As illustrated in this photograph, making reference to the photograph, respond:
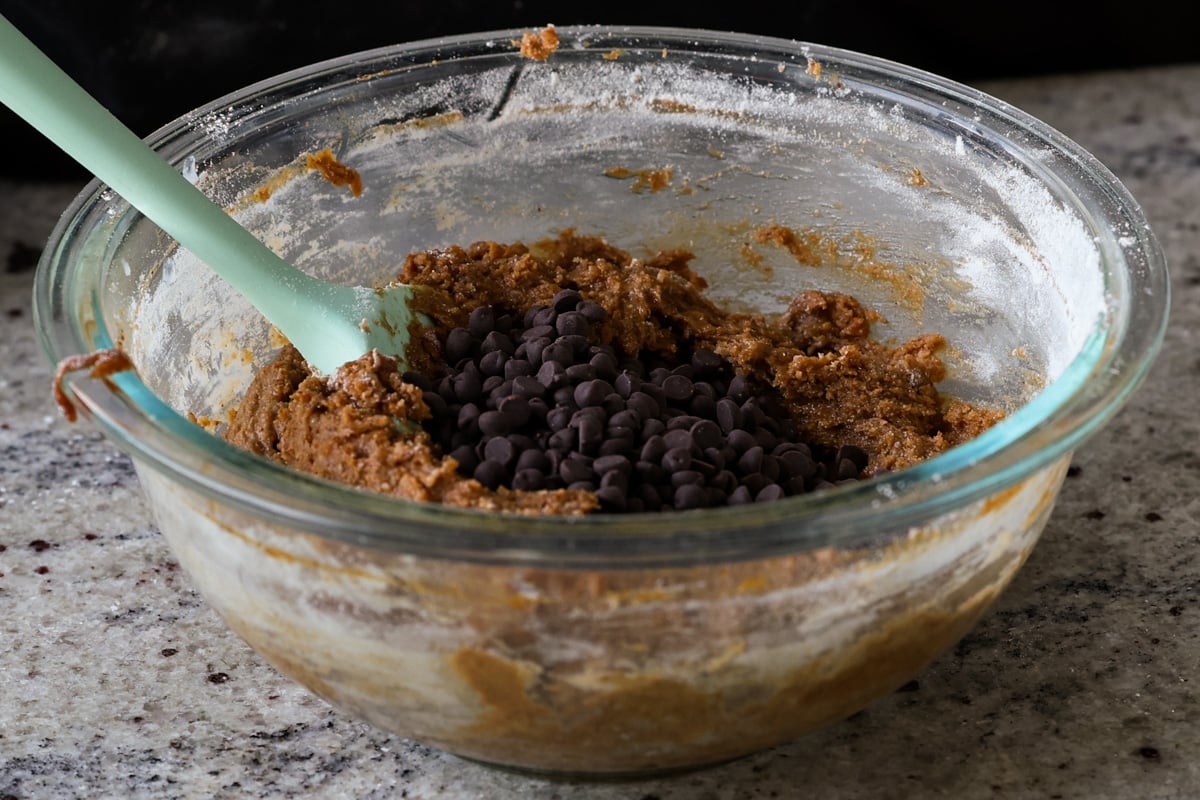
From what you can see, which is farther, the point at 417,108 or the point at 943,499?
the point at 417,108

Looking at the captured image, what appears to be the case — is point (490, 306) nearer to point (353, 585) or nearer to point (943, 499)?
point (353, 585)

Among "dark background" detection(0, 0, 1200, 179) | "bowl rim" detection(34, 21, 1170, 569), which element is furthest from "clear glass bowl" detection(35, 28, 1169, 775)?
"dark background" detection(0, 0, 1200, 179)

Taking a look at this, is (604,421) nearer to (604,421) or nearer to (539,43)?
(604,421)

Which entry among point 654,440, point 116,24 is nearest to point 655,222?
point 654,440

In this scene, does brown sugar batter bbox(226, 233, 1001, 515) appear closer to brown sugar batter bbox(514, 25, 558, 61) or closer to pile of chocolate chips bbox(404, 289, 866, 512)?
pile of chocolate chips bbox(404, 289, 866, 512)

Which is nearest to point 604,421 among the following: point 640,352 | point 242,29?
point 640,352

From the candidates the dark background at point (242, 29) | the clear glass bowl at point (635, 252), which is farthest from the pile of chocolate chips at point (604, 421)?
the dark background at point (242, 29)

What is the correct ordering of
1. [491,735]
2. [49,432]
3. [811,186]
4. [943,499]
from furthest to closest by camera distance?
[49,432] < [811,186] < [491,735] < [943,499]
